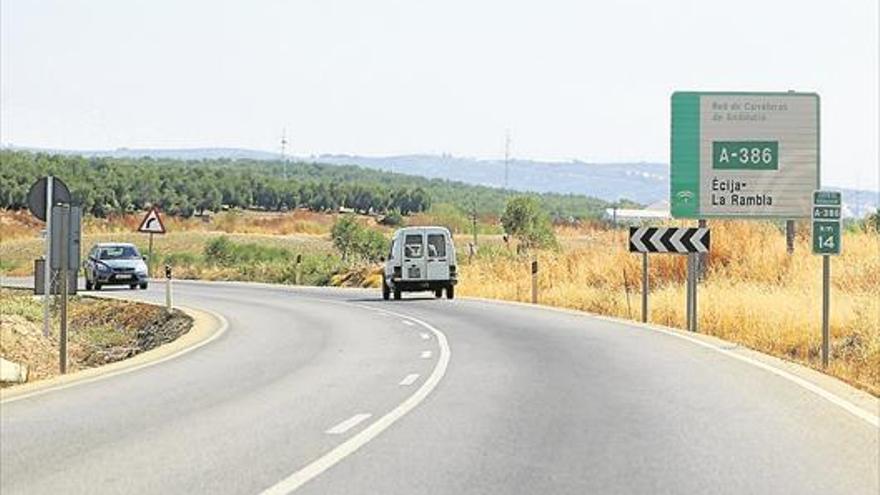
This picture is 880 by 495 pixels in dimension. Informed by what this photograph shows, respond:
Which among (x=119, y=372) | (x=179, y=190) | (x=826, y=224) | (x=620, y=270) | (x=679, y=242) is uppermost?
(x=179, y=190)

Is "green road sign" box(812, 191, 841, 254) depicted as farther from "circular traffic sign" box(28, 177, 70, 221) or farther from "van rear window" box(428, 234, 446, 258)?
"van rear window" box(428, 234, 446, 258)

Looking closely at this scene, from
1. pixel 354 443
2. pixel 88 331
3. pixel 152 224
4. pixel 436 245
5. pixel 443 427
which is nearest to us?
pixel 354 443

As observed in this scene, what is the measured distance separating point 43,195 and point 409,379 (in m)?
6.22

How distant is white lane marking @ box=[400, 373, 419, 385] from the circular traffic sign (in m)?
5.86

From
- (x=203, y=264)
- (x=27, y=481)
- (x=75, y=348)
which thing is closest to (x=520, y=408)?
(x=27, y=481)

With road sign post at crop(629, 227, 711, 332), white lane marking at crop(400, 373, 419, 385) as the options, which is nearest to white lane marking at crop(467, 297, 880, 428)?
road sign post at crop(629, 227, 711, 332)

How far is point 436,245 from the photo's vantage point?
1470 inches

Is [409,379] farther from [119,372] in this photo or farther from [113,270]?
[113,270]

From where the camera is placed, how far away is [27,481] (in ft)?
28.5

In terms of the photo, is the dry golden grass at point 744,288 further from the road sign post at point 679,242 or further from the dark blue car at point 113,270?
the dark blue car at point 113,270

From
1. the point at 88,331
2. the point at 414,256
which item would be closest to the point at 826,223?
the point at 414,256

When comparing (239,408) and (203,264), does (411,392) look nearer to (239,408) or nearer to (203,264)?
(239,408)

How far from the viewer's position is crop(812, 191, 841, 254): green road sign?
19.1 metres

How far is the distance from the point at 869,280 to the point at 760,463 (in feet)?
82.2
